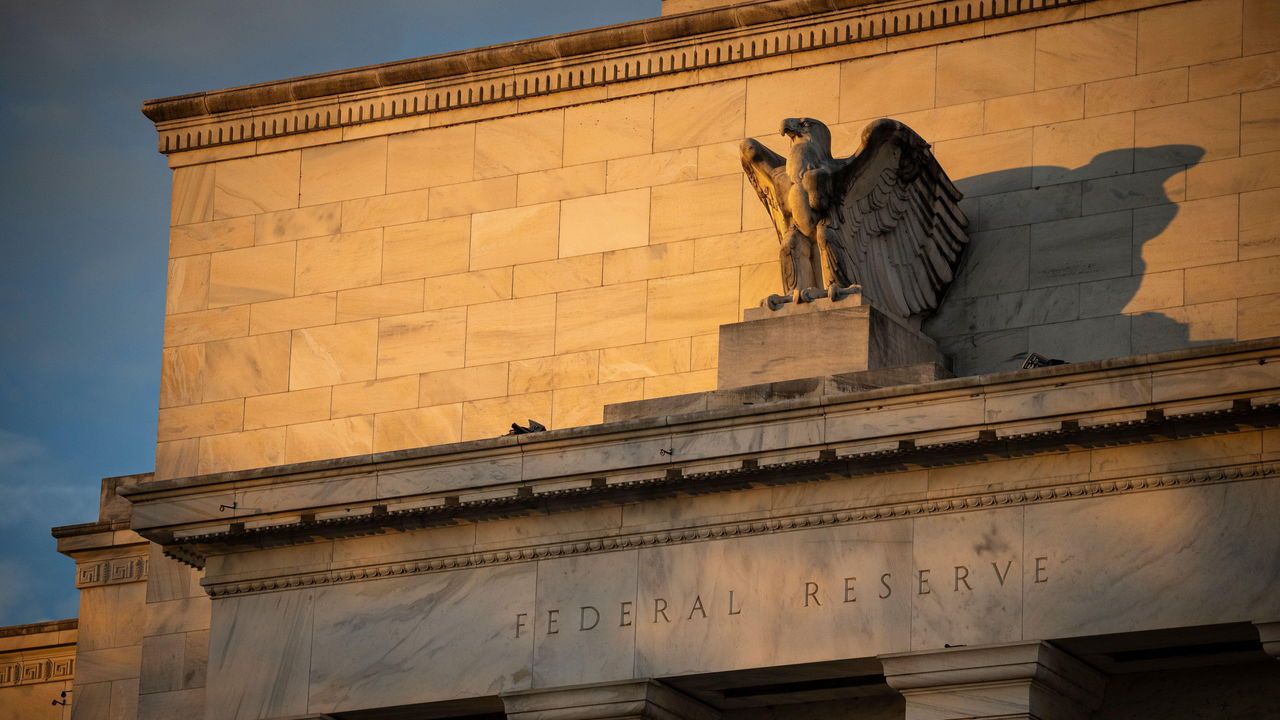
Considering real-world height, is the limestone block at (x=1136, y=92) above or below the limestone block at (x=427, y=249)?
above

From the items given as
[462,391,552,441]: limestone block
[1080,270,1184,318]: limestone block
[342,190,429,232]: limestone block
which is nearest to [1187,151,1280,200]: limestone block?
[1080,270,1184,318]: limestone block

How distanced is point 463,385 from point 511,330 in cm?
86

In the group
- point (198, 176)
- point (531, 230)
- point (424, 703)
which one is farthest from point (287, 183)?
point (424, 703)

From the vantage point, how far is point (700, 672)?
26266 millimetres

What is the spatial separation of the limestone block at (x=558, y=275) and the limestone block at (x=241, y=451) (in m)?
3.53

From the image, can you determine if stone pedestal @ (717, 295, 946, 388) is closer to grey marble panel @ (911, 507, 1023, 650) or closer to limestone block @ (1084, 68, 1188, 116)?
grey marble panel @ (911, 507, 1023, 650)

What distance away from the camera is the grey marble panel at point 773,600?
84.2 feet

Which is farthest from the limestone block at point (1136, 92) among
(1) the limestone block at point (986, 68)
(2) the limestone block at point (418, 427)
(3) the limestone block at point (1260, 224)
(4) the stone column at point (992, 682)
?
(2) the limestone block at point (418, 427)

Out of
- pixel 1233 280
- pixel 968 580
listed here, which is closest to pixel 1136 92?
pixel 1233 280

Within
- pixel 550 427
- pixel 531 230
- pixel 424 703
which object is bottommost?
pixel 424 703

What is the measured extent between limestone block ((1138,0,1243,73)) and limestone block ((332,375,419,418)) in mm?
9290

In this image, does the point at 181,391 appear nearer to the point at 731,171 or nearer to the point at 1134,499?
the point at 731,171

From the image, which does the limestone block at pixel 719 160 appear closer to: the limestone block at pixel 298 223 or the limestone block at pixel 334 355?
the limestone block at pixel 334 355

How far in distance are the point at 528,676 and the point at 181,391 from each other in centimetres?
763
